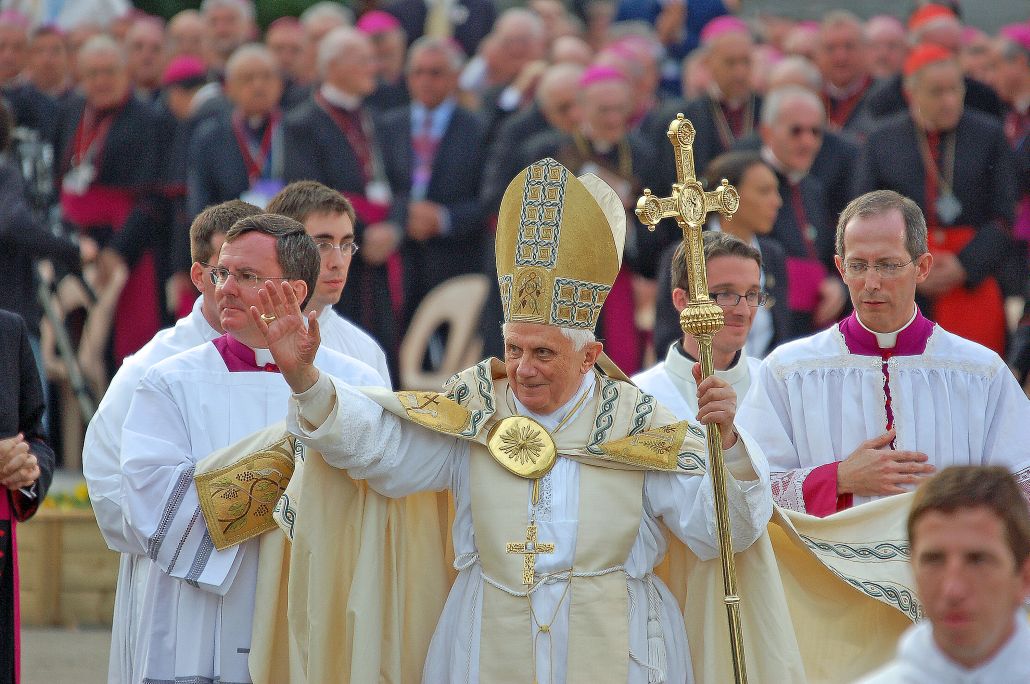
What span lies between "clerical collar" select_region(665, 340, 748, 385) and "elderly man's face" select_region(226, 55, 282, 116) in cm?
564

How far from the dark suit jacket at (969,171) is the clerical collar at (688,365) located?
3.95m

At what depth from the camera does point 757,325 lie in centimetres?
890

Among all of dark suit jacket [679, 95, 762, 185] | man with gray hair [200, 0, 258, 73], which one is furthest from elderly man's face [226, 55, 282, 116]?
dark suit jacket [679, 95, 762, 185]

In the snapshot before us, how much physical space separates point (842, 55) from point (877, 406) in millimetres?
6893

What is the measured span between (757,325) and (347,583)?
13.2ft

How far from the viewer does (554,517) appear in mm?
5277

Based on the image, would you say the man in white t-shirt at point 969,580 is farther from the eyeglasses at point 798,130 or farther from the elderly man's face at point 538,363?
the eyeglasses at point 798,130

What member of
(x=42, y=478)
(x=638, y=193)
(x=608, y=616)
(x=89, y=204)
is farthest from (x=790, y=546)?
(x=89, y=204)

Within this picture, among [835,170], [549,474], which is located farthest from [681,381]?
[835,170]

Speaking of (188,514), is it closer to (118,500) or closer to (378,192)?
(118,500)

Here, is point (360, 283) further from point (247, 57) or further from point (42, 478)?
point (42, 478)

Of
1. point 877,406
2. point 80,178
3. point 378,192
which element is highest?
→ point 80,178

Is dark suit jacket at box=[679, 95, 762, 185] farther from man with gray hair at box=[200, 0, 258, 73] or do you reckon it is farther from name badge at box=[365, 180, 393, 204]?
man with gray hair at box=[200, 0, 258, 73]

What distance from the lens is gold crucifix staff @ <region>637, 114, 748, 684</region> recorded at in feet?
16.3
